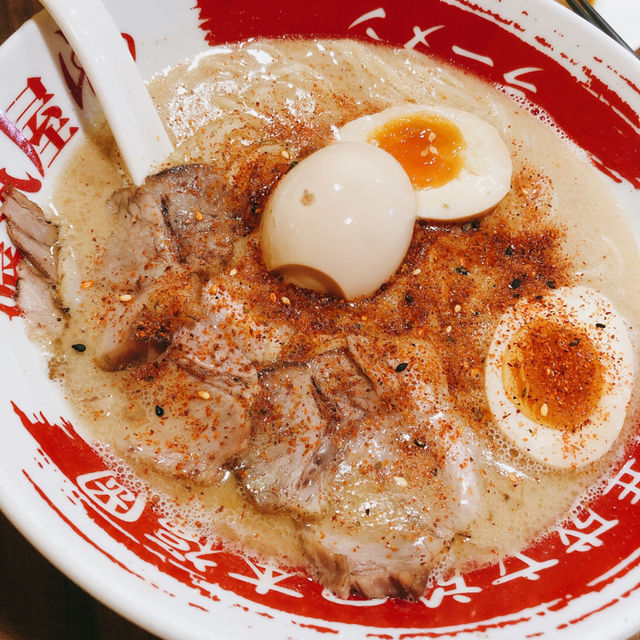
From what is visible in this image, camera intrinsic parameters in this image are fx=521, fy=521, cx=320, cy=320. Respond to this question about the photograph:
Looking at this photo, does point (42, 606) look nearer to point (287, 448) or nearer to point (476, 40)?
point (287, 448)

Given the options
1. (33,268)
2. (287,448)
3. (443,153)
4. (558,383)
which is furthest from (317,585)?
(443,153)

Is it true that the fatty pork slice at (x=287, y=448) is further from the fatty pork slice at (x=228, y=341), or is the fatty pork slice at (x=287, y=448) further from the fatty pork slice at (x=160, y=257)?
the fatty pork slice at (x=160, y=257)

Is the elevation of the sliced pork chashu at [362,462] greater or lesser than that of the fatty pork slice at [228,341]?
lesser

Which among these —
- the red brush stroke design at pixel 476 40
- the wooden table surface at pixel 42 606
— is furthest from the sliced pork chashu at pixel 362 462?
the red brush stroke design at pixel 476 40

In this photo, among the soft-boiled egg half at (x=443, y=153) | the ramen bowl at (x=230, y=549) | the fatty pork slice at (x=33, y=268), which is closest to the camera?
the ramen bowl at (x=230, y=549)

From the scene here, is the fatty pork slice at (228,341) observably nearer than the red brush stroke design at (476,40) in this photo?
Yes

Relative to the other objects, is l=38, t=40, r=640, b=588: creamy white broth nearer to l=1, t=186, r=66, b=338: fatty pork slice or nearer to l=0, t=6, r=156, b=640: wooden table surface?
l=1, t=186, r=66, b=338: fatty pork slice

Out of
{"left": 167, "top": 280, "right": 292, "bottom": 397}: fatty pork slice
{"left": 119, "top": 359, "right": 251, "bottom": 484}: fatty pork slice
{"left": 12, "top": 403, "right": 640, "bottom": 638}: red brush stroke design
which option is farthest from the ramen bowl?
{"left": 167, "top": 280, "right": 292, "bottom": 397}: fatty pork slice
